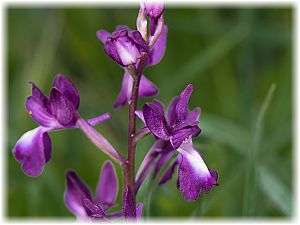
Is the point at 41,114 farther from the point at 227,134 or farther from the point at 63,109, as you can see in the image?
the point at 227,134

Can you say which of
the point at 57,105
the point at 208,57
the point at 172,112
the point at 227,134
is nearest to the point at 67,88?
the point at 57,105

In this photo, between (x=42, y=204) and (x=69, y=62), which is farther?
(x=69, y=62)

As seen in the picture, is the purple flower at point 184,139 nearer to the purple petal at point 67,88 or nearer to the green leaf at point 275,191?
the purple petal at point 67,88

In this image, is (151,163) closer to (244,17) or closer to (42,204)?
(42,204)

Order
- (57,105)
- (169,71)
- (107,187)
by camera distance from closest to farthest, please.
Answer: (57,105), (107,187), (169,71)

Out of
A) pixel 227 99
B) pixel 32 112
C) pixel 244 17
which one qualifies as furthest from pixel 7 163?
pixel 32 112

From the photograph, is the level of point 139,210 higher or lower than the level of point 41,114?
lower
